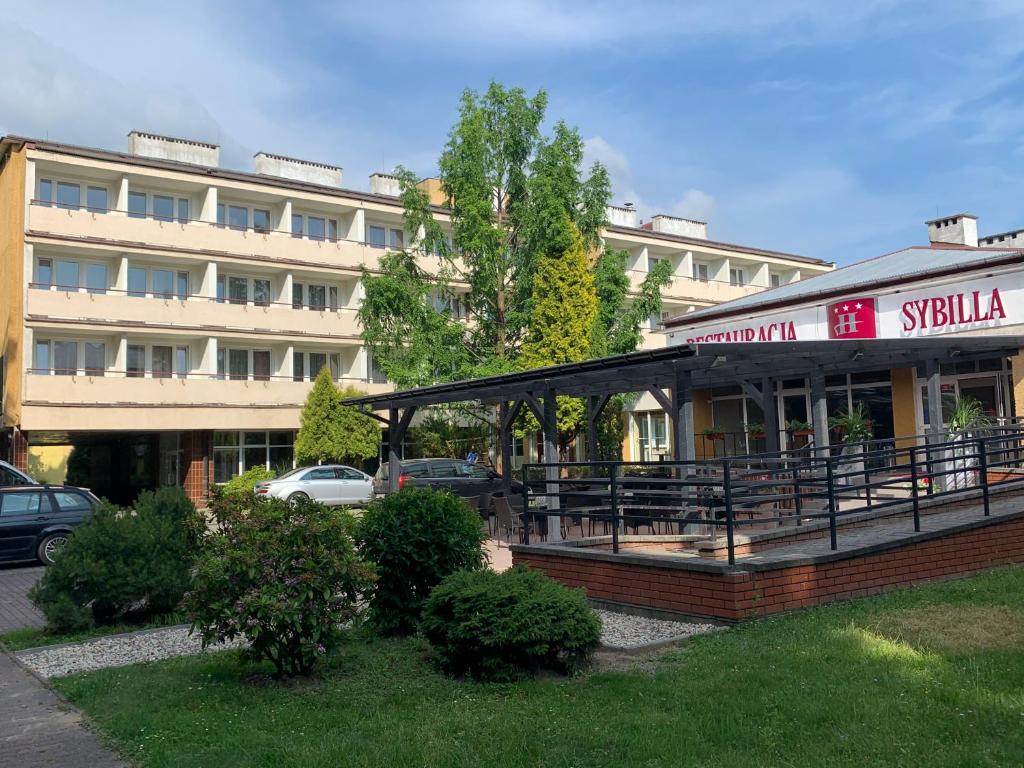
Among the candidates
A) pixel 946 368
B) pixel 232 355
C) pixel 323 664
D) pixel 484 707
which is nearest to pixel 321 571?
pixel 323 664

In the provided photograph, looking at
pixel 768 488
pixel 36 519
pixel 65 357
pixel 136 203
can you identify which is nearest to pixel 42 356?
pixel 65 357

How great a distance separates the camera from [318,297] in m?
37.8

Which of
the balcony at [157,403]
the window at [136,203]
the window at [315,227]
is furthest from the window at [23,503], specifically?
the window at [315,227]

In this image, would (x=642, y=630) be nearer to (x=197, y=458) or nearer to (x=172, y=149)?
(x=197, y=458)

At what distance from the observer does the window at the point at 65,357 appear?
31328 millimetres

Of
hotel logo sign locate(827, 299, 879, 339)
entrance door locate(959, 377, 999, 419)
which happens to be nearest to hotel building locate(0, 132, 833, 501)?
hotel logo sign locate(827, 299, 879, 339)

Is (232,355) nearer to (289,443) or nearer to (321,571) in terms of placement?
(289,443)

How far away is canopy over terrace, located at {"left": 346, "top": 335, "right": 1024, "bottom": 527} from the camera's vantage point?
11.8 meters

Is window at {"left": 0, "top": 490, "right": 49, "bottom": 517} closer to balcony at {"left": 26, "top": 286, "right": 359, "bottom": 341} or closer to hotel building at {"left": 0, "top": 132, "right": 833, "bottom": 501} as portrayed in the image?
hotel building at {"left": 0, "top": 132, "right": 833, "bottom": 501}

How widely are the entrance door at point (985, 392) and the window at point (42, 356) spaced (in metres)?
27.6

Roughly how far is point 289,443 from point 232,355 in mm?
4063

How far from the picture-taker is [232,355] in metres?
35.4

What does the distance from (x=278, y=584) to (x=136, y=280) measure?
2937 centimetres

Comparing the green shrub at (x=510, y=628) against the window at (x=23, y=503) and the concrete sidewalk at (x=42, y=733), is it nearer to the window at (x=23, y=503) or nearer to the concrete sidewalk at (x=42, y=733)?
the concrete sidewalk at (x=42, y=733)
